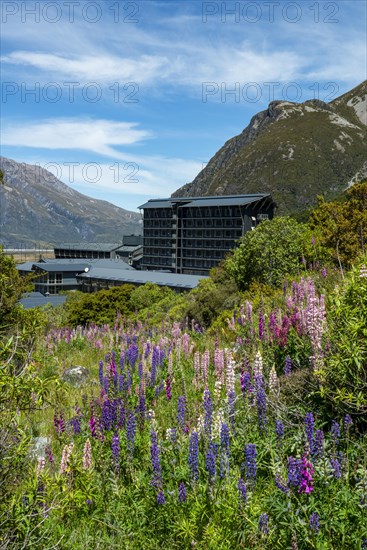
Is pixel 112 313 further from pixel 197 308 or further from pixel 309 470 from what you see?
pixel 309 470

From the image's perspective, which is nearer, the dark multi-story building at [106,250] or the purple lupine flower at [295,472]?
the purple lupine flower at [295,472]

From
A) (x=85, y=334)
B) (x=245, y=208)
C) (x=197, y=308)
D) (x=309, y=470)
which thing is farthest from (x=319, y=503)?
(x=245, y=208)

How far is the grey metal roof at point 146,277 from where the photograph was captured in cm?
6831

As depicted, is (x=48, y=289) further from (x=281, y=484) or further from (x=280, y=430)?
(x=281, y=484)

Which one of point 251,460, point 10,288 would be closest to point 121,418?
point 251,460

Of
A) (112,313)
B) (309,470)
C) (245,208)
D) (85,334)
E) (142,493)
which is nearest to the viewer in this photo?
(309,470)

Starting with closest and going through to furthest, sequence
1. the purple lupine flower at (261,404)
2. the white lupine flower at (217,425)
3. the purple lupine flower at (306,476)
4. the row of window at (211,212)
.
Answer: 1. the purple lupine flower at (306,476)
2. the purple lupine flower at (261,404)
3. the white lupine flower at (217,425)
4. the row of window at (211,212)

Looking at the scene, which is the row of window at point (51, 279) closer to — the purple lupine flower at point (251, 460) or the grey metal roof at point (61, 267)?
the grey metal roof at point (61, 267)

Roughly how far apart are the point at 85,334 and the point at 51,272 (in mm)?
76383

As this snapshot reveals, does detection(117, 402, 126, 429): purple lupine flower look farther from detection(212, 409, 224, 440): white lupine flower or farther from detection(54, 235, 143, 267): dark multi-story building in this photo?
detection(54, 235, 143, 267): dark multi-story building

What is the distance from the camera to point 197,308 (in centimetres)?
2383

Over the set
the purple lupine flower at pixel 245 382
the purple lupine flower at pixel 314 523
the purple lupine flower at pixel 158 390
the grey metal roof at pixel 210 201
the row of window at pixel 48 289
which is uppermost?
the grey metal roof at pixel 210 201

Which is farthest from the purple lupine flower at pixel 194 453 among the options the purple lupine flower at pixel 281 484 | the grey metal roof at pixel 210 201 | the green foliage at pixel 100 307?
the grey metal roof at pixel 210 201

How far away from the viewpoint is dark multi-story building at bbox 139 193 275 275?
92812 millimetres
